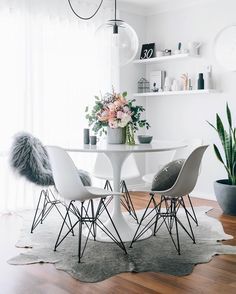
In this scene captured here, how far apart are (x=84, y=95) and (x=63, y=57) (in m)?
0.54

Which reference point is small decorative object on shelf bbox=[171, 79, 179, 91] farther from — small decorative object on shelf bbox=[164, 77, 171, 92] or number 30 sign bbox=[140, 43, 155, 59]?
number 30 sign bbox=[140, 43, 155, 59]

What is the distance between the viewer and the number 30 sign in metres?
6.07

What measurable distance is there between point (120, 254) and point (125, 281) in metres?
0.51

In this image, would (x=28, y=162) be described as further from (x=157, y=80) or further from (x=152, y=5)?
(x=152, y=5)

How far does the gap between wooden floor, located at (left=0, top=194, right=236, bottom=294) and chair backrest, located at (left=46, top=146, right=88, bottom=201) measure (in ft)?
1.80

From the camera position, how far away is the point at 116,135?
3.81 meters

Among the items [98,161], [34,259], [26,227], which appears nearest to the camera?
[34,259]

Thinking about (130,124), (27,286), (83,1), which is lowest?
(27,286)

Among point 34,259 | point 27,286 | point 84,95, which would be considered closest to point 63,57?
point 84,95

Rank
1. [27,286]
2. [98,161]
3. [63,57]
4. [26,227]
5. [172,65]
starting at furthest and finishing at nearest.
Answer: [172,65] < [63,57] < [98,161] < [26,227] < [27,286]

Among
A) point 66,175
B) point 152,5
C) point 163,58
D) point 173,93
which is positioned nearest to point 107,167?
point 66,175

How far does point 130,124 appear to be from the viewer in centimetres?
379

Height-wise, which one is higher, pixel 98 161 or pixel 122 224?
pixel 98 161

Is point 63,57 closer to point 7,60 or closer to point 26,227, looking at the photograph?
point 7,60
